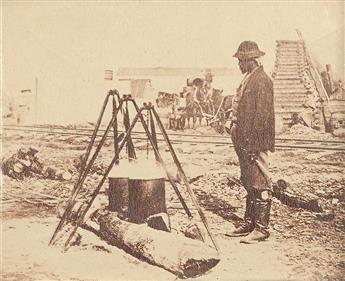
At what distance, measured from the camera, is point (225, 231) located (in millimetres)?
4914

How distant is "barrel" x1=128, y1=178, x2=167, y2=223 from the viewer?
16.1 ft

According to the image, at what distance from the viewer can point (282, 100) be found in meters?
4.96

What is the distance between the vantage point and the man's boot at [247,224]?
4895mm

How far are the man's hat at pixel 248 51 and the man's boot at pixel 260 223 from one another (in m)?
1.26

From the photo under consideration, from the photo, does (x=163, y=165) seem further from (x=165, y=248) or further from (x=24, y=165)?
(x=24, y=165)

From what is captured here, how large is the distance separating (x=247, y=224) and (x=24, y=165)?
219 cm

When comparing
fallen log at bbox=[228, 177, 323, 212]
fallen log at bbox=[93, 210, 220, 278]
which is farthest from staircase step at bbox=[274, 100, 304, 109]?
fallen log at bbox=[93, 210, 220, 278]

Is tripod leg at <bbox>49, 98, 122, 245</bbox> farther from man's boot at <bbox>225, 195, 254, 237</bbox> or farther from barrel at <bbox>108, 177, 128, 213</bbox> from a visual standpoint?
man's boot at <bbox>225, 195, 254, 237</bbox>

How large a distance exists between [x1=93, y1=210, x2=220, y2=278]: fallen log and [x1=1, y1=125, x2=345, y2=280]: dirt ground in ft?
0.30

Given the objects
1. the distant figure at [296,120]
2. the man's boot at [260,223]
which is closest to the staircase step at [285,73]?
the distant figure at [296,120]

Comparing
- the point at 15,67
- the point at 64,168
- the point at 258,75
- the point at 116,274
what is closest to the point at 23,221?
the point at 64,168

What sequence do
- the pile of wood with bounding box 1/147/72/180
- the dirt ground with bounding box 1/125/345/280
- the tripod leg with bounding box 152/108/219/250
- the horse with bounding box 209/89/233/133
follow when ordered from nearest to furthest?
the dirt ground with bounding box 1/125/345/280
the tripod leg with bounding box 152/108/219/250
the horse with bounding box 209/89/233/133
the pile of wood with bounding box 1/147/72/180

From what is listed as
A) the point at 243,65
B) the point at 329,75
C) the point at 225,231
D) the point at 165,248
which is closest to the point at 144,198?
the point at 165,248

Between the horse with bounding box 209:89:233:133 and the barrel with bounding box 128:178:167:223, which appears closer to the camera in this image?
the barrel with bounding box 128:178:167:223
